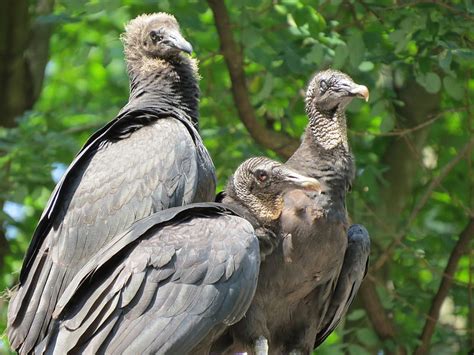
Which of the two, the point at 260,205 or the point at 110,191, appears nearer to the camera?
the point at 260,205

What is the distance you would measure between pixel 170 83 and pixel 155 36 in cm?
34

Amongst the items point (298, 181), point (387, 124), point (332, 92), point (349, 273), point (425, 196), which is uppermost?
point (332, 92)

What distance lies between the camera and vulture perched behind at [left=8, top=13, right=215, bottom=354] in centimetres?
548

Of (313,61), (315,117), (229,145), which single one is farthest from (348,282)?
(229,145)

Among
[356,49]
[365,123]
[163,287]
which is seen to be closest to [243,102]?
[356,49]

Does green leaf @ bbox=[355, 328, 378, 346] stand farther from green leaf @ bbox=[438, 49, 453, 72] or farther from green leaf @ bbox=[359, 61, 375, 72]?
green leaf @ bbox=[438, 49, 453, 72]

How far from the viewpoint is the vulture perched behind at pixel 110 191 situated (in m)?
5.48

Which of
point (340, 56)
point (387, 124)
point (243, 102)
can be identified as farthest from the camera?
point (243, 102)

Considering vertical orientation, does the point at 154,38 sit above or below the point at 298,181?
above

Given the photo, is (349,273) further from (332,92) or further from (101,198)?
(101,198)

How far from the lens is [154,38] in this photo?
6.47m

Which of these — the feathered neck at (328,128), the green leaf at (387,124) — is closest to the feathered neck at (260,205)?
the feathered neck at (328,128)

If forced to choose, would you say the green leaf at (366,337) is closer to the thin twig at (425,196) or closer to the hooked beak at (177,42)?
the thin twig at (425,196)

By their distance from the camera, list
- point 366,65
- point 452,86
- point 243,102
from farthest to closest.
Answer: point 243,102
point 366,65
point 452,86
